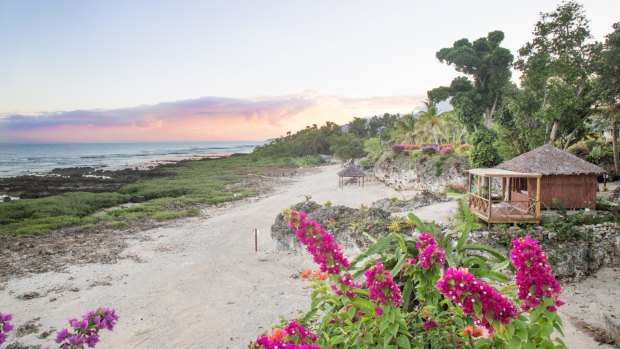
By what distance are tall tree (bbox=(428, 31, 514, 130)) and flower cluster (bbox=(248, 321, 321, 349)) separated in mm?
28157

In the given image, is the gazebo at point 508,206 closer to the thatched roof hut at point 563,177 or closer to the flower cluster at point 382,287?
the thatched roof hut at point 563,177

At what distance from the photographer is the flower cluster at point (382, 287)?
207 centimetres

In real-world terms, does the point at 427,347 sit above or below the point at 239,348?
above

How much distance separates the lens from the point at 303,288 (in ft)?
35.4

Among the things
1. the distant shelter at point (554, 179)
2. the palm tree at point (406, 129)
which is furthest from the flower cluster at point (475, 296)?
the palm tree at point (406, 129)

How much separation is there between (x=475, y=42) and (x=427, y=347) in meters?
30.7

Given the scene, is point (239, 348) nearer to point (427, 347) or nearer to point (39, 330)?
point (39, 330)

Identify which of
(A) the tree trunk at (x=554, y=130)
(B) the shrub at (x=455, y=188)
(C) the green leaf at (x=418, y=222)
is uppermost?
(A) the tree trunk at (x=554, y=130)

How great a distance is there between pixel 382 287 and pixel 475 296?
50 centimetres

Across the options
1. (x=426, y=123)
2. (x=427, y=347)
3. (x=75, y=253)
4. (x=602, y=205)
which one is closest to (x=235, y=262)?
(x=75, y=253)

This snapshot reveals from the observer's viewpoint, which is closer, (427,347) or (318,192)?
(427,347)

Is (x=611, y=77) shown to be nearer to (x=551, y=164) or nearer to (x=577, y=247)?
(x=551, y=164)

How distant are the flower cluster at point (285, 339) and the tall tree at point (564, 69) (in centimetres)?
1928

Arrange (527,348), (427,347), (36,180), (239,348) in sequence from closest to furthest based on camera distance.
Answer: (527,348)
(427,347)
(239,348)
(36,180)
